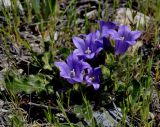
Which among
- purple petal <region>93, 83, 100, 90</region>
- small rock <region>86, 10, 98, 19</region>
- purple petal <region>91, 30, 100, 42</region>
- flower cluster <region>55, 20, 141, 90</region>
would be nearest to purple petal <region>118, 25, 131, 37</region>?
flower cluster <region>55, 20, 141, 90</region>

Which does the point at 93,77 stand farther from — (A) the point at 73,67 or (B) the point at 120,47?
(B) the point at 120,47

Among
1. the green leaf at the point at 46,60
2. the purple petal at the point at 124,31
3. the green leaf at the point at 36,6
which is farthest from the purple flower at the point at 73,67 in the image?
the green leaf at the point at 36,6

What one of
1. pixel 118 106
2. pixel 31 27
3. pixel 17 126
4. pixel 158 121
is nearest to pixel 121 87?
pixel 118 106

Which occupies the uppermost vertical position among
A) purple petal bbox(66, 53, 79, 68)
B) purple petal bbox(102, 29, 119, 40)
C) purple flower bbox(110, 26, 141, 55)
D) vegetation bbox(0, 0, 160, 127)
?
purple petal bbox(102, 29, 119, 40)

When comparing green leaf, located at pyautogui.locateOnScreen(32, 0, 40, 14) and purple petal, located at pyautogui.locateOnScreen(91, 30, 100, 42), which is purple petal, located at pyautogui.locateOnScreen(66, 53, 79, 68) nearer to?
purple petal, located at pyautogui.locateOnScreen(91, 30, 100, 42)

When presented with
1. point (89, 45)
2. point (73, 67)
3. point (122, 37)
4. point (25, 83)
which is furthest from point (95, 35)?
point (25, 83)

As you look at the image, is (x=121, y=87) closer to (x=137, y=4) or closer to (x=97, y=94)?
(x=97, y=94)
